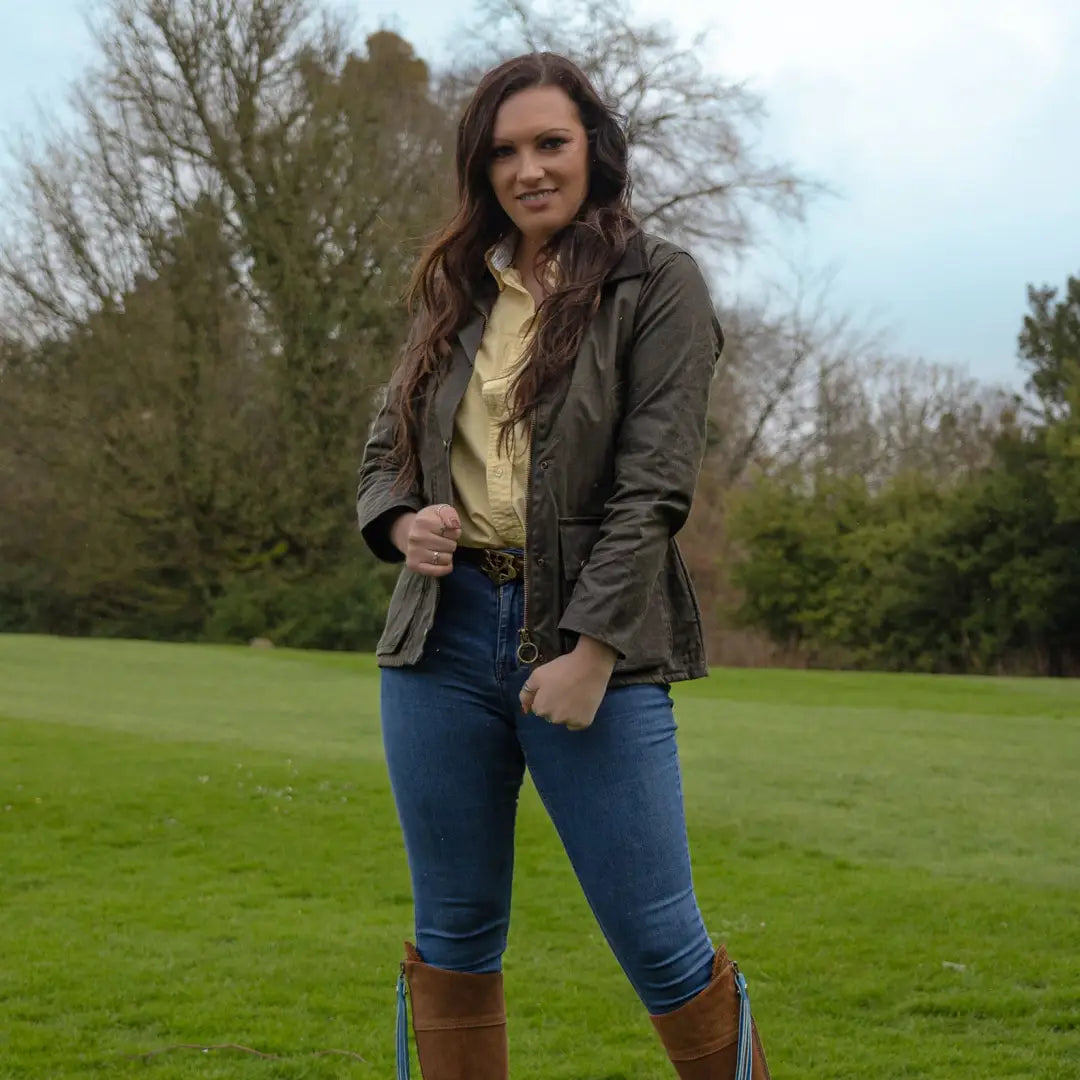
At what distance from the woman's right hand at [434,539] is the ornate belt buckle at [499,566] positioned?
0.06m

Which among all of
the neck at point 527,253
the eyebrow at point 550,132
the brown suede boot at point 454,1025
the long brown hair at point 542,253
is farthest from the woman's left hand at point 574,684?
the eyebrow at point 550,132

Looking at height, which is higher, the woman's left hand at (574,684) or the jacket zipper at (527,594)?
the jacket zipper at (527,594)

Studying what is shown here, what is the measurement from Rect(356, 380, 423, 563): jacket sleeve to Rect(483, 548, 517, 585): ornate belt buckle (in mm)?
182

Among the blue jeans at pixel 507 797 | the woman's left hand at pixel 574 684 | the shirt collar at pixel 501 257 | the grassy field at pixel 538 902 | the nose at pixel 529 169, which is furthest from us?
the grassy field at pixel 538 902

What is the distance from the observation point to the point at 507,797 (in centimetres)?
243

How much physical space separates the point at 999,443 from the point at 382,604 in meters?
10.6

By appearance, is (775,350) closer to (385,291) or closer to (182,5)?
(385,291)

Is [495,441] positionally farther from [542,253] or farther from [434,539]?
[542,253]

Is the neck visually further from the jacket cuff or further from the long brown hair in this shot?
the jacket cuff

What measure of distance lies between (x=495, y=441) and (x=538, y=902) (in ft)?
12.6

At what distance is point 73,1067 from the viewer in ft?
12.8

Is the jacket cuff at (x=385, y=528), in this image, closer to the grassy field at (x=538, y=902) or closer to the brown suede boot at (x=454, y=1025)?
the brown suede boot at (x=454, y=1025)

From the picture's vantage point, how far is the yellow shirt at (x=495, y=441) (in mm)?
2316

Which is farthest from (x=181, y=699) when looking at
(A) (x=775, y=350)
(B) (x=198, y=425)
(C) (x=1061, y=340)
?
(C) (x=1061, y=340)
